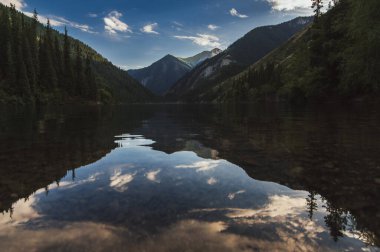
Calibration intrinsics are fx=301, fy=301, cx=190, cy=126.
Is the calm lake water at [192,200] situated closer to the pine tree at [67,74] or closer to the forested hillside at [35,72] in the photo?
the forested hillside at [35,72]

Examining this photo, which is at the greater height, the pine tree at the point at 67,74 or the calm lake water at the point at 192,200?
the pine tree at the point at 67,74

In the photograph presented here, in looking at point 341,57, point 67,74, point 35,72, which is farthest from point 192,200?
point 67,74

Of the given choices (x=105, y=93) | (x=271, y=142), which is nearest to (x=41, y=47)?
(x=105, y=93)

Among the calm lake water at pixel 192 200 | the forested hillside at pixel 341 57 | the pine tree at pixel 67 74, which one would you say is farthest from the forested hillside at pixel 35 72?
the calm lake water at pixel 192 200

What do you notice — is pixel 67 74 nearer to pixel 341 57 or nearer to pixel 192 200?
pixel 341 57

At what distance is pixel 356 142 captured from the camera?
10961 mm

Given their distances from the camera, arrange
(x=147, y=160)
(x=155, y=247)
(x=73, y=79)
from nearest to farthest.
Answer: (x=155, y=247) → (x=147, y=160) → (x=73, y=79)

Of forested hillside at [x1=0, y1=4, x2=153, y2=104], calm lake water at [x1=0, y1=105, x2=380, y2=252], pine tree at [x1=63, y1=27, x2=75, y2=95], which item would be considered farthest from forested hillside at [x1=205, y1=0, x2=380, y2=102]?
pine tree at [x1=63, y1=27, x2=75, y2=95]

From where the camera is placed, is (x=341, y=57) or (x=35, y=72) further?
(x=35, y=72)

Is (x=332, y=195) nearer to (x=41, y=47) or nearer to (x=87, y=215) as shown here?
(x=87, y=215)

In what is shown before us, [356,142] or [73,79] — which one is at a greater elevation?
[73,79]

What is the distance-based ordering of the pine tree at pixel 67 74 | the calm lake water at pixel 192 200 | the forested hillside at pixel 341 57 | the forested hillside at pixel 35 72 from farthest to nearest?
the pine tree at pixel 67 74, the forested hillside at pixel 35 72, the forested hillside at pixel 341 57, the calm lake water at pixel 192 200

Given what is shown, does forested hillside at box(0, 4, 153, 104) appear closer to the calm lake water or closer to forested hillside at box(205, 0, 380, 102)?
forested hillside at box(205, 0, 380, 102)

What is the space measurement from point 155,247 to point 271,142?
8.92 m
